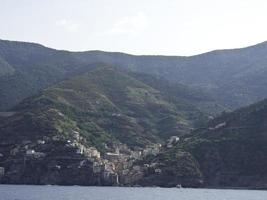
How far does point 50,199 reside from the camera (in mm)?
142250

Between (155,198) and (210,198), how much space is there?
15261 mm

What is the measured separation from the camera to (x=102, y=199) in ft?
489

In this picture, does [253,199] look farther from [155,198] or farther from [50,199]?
[50,199]

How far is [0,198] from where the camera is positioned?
138750 mm

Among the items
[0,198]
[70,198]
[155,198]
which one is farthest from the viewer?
[155,198]

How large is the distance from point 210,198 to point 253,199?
34.5 feet

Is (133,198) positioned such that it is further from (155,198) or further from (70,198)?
(70,198)

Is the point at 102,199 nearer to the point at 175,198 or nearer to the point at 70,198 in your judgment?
the point at 70,198

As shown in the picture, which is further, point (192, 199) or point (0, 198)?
point (192, 199)

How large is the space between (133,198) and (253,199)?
101 feet

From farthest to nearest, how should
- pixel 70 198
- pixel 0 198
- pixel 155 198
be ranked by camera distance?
pixel 155 198 → pixel 70 198 → pixel 0 198

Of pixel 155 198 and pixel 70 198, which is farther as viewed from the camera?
pixel 155 198

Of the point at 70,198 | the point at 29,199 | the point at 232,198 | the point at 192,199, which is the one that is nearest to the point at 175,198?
the point at 192,199

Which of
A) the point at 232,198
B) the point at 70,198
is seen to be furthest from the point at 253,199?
the point at 70,198
